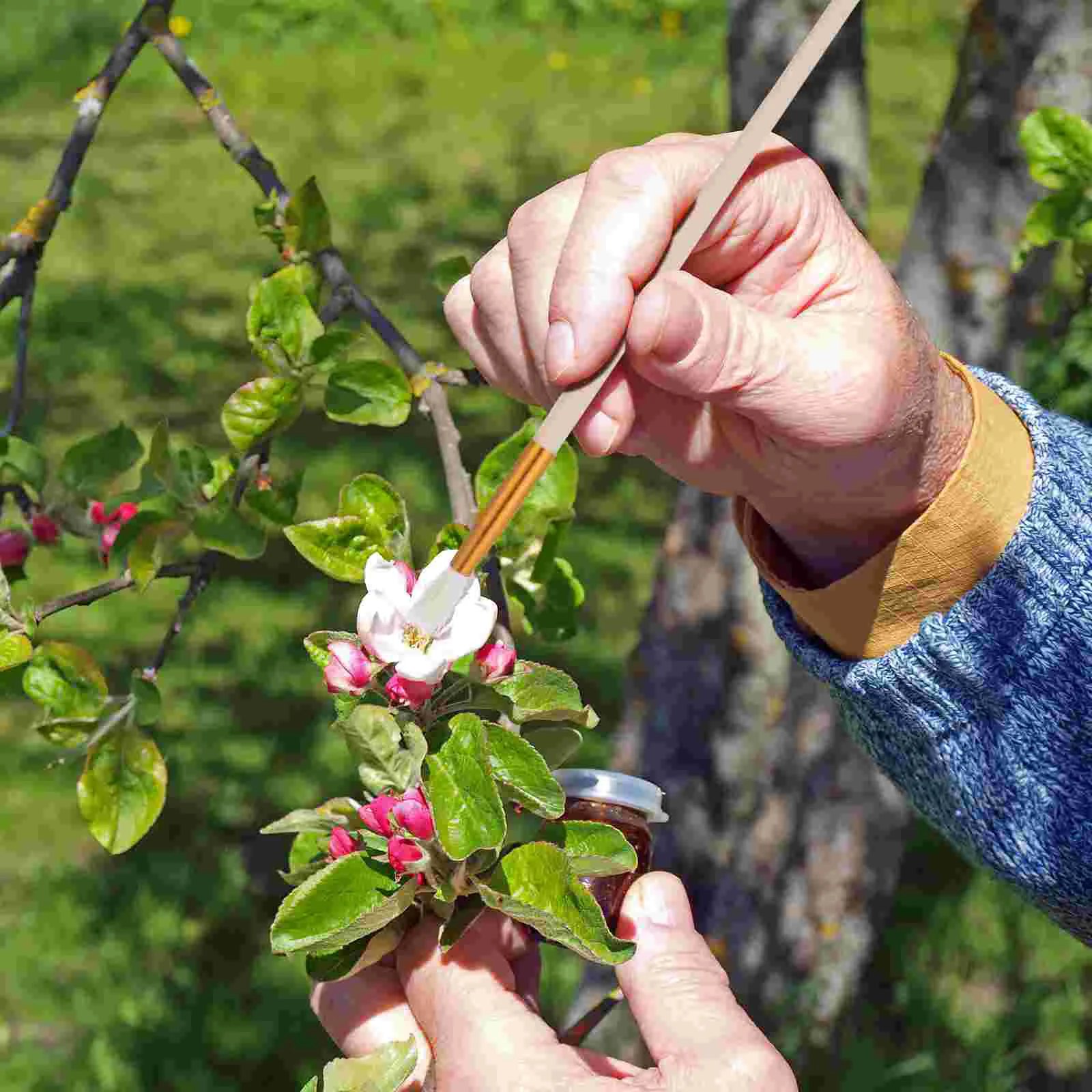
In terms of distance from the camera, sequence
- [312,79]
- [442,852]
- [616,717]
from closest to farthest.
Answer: [442,852], [616,717], [312,79]

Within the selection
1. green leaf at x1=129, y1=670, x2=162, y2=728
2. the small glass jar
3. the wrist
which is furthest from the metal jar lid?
green leaf at x1=129, y1=670, x2=162, y2=728

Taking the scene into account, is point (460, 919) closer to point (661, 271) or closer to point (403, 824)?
point (403, 824)

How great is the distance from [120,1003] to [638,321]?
2.46 metres

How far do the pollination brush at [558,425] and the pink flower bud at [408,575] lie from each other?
40 mm

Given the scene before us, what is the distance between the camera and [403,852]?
3.67 ft

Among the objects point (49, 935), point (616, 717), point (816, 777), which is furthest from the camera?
point (616, 717)

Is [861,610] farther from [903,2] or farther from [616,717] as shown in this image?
[903,2]

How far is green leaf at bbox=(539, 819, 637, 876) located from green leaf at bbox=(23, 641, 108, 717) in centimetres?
55

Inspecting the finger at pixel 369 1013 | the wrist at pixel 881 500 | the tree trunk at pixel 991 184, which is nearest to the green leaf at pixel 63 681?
the finger at pixel 369 1013

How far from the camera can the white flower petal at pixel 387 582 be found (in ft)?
3.81

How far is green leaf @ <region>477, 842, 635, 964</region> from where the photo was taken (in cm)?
109

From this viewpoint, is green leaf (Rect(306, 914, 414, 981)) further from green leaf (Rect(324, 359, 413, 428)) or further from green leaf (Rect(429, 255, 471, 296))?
green leaf (Rect(429, 255, 471, 296))

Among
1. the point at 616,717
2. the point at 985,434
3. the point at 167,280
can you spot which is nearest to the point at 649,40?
the point at 167,280

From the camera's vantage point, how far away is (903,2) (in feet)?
30.0
